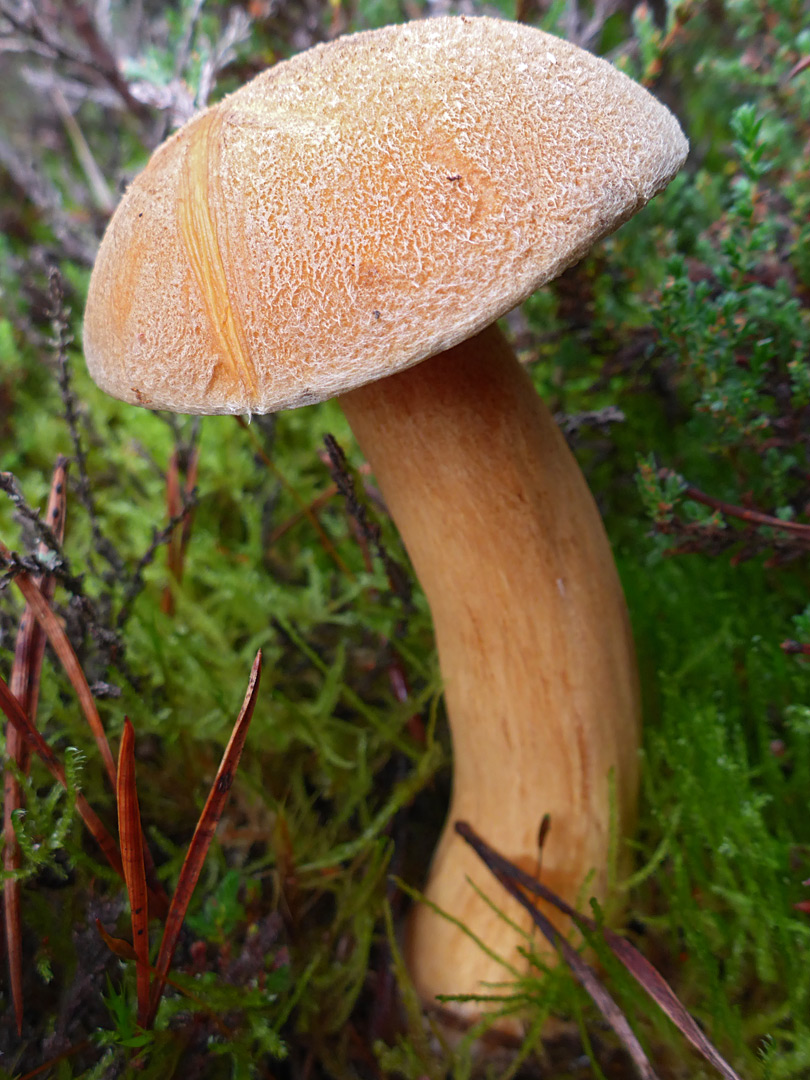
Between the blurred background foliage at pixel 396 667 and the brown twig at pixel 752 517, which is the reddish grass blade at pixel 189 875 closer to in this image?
the blurred background foliage at pixel 396 667

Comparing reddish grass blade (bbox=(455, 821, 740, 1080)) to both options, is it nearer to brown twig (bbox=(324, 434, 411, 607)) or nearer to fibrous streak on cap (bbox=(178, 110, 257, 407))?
brown twig (bbox=(324, 434, 411, 607))

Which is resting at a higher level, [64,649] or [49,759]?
[64,649]

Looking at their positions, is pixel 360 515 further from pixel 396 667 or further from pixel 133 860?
pixel 133 860

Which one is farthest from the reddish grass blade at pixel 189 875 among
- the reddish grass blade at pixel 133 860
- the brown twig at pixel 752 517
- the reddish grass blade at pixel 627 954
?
the brown twig at pixel 752 517

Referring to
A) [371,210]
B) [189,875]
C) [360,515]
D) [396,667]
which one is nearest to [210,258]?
[371,210]

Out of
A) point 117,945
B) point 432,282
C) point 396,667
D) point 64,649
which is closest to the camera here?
point 432,282

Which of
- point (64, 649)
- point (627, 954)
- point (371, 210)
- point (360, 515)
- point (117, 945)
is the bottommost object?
point (627, 954)
